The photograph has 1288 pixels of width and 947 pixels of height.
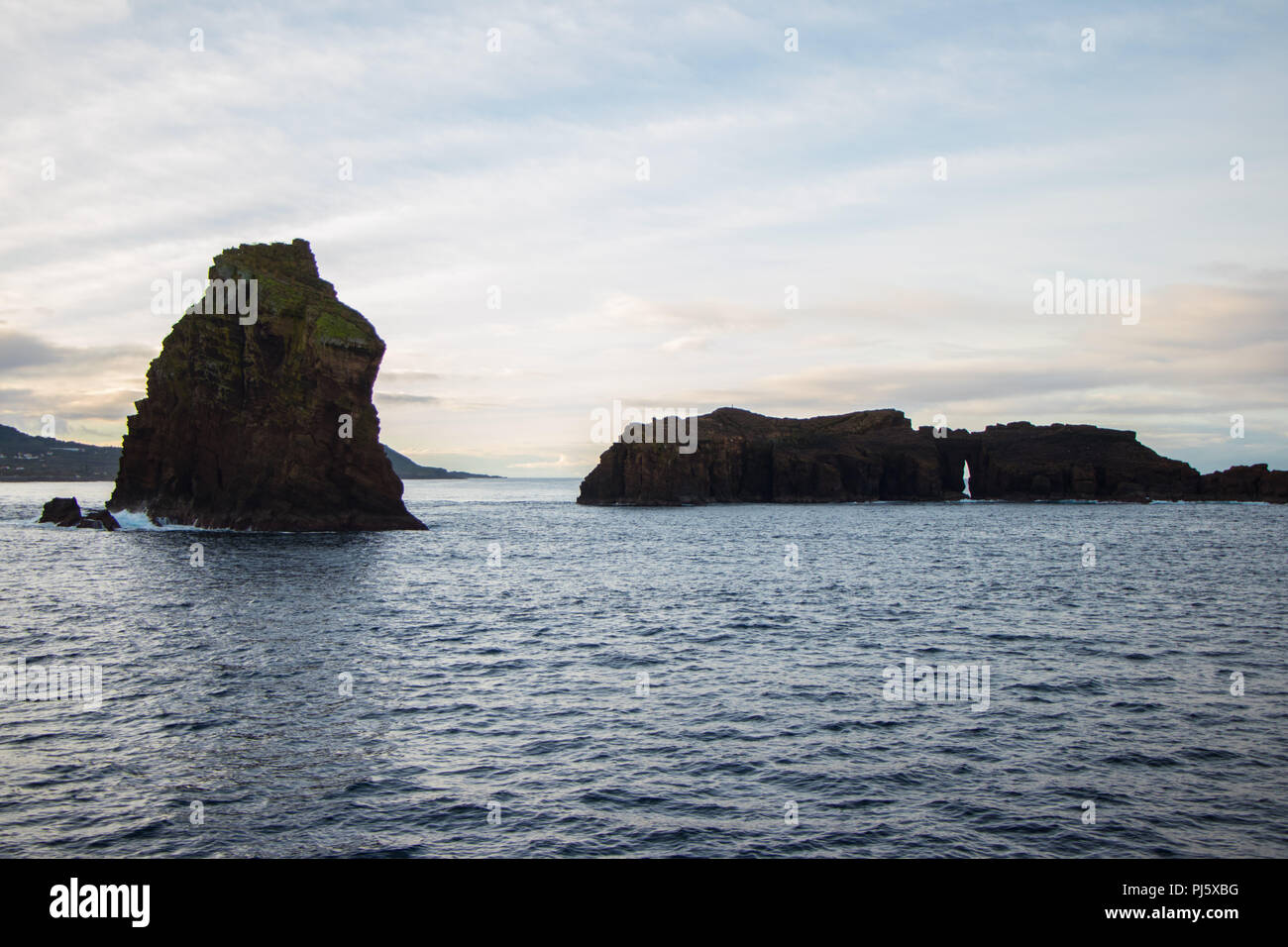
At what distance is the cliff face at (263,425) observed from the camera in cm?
8525

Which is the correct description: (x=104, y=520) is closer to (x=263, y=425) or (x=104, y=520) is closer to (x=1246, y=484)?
(x=263, y=425)

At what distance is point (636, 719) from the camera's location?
930 inches

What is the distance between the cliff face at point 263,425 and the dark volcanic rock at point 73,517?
246 centimetres

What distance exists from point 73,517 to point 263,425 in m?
29.9

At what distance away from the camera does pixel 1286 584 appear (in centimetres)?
5247

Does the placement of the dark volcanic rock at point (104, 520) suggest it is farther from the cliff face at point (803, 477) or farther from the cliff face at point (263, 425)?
the cliff face at point (803, 477)

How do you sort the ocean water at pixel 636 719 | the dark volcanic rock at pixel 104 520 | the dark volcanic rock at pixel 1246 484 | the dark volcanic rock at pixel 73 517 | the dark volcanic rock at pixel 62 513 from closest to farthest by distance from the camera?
the ocean water at pixel 636 719, the dark volcanic rock at pixel 104 520, the dark volcanic rock at pixel 73 517, the dark volcanic rock at pixel 62 513, the dark volcanic rock at pixel 1246 484

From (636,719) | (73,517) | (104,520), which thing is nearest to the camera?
(636,719)

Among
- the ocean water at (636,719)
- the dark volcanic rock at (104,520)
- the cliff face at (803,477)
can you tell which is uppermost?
the cliff face at (803,477)

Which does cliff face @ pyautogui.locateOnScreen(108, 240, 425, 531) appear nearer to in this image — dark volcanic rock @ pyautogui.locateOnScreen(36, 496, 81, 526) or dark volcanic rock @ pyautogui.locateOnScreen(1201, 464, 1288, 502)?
dark volcanic rock @ pyautogui.locateOnScreen(36, 496, 81, 526)

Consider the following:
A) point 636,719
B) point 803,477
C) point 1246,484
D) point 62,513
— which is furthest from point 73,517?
point 1246,484

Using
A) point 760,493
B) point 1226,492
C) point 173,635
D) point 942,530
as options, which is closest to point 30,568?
point 173,635

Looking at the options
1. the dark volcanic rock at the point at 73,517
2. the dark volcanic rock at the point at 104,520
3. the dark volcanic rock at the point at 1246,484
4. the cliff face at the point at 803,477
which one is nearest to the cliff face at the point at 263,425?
the dark volcanic rock at the point at 104,520
